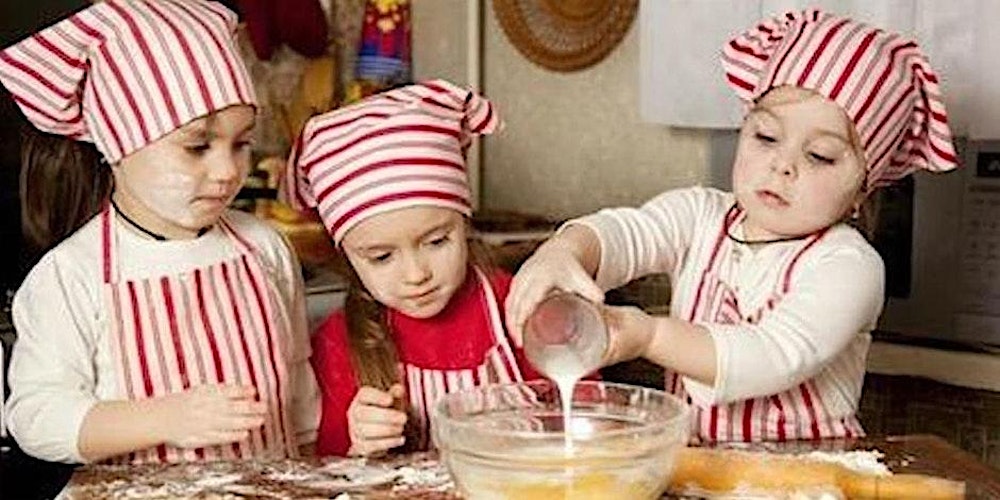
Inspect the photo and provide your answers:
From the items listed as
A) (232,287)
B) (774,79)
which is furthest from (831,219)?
(232,287)

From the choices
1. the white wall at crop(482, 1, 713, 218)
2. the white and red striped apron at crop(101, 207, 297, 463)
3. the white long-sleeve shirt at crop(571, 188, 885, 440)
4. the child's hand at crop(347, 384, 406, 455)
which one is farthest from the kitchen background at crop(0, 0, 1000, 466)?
the child's hand at crop(347, 384, 406, 455)

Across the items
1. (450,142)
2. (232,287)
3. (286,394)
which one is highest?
(450,142)

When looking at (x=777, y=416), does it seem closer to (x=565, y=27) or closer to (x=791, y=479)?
(x=791, y=479)

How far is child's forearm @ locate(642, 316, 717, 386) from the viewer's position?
48.6 inches

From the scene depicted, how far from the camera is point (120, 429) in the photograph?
1343 mm

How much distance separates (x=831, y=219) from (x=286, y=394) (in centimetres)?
57

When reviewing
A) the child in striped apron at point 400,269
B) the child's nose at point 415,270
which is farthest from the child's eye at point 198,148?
the child's nose at point 415,270

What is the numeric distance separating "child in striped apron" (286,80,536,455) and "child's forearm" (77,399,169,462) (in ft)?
0.59

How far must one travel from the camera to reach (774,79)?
145 cm

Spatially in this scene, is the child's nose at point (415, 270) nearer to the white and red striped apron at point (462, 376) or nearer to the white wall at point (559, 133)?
the white and red striped apron at point (462, 376)

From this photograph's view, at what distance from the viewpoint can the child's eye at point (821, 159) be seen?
1418mm

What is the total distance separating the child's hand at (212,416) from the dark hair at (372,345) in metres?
0.19

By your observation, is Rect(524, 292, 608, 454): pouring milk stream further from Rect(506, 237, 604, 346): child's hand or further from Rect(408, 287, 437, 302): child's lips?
Rect(408, 287, 437, 302): child's lips

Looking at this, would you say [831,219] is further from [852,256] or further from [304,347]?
[304,347]
